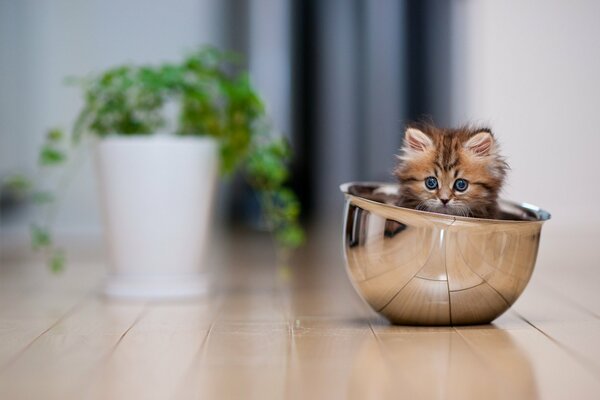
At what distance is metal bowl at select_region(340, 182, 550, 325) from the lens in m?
1.80

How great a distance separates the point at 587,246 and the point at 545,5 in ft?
4.58

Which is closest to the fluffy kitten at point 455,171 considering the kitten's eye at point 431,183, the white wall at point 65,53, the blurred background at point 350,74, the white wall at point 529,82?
the kitten's eye at point 431,183

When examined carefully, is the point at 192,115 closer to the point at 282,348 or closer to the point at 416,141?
the point at 416,141

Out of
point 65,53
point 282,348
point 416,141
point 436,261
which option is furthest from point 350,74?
point 282,348

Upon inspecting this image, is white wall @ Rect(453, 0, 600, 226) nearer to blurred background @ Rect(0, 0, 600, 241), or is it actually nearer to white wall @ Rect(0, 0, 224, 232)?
blurred background @ Rect(0, 0, 600, 241)

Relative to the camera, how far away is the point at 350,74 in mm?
6277

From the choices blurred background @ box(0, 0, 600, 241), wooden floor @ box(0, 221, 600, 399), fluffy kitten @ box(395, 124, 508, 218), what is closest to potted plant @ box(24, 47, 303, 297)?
wooden floor @ box(0, 221, 600, 399)

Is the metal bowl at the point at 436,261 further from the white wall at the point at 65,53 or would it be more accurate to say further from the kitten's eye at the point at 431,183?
the white wall at the point at 65,53

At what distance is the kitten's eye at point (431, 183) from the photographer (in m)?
1.85

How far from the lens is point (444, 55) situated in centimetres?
494

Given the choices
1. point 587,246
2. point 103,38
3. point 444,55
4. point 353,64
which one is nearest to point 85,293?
point 587,246

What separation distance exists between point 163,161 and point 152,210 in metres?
0.14

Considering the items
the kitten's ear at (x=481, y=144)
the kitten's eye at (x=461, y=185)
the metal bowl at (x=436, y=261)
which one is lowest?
the metal bowl at (x=436, y=261)

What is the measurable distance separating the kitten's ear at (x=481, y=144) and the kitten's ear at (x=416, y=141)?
3.2 inches
